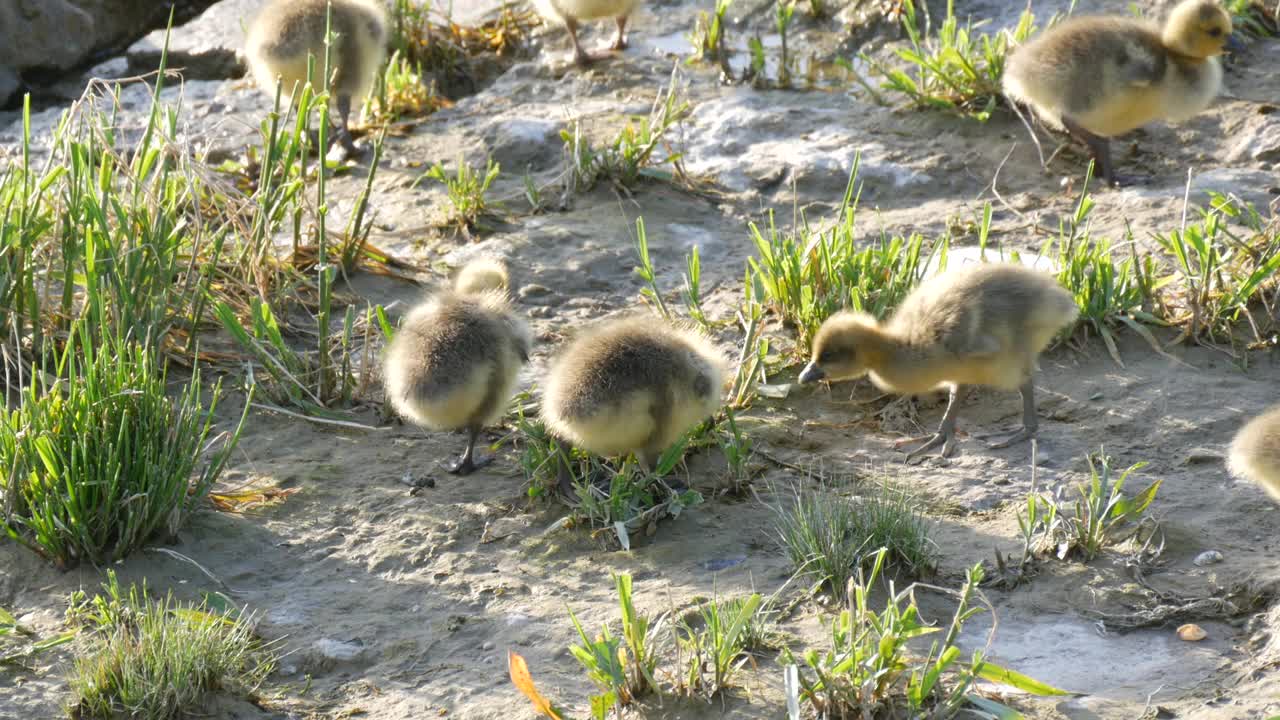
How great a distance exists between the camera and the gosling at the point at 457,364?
195 inches

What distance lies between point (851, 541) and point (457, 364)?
4.83 feet

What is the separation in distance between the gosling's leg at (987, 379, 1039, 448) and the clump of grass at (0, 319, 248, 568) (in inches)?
106

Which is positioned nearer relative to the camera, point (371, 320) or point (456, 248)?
point (371, 320)

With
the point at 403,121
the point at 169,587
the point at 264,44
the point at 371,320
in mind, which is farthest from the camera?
the point at 403,121

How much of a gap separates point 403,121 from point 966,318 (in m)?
4.54

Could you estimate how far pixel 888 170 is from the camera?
750 cm

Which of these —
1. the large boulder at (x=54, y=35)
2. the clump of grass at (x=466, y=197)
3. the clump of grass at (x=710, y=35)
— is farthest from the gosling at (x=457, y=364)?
the large boulder at (x=54, y=35)

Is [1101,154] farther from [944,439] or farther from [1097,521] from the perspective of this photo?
[1097,521]

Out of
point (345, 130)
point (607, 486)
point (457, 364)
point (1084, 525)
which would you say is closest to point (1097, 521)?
point (1084, 525)

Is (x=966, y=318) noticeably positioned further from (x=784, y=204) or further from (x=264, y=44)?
(x=264, y=44)

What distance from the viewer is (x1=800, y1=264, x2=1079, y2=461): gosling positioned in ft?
16.9

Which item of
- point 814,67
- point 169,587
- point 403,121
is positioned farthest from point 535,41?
point 169,587

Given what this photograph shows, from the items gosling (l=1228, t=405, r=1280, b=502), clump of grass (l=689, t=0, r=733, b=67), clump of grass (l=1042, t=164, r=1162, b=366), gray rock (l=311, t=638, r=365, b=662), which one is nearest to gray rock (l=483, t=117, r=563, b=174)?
clump of grass (l=689, t=0, r=733, b=67)

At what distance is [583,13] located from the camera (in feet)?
29.4
